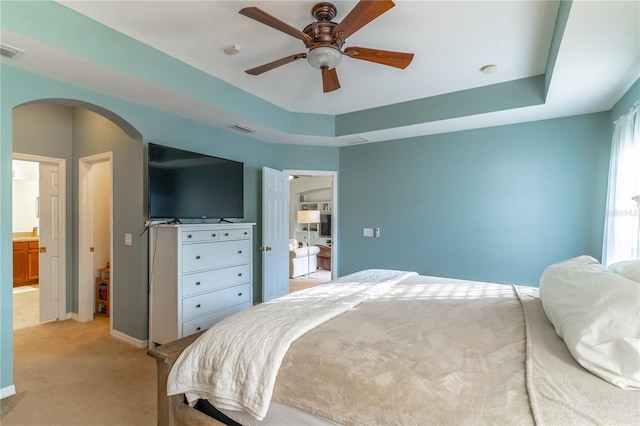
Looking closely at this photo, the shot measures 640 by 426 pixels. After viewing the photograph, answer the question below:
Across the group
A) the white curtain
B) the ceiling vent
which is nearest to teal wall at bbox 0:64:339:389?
the ceiling vent

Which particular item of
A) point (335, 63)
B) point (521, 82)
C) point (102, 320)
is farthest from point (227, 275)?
point (521, 82)

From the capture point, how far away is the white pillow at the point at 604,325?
1.00m

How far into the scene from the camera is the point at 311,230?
10.5m

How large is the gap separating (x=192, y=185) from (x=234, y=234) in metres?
0.69

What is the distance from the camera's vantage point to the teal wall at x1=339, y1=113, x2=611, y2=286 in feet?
11.0

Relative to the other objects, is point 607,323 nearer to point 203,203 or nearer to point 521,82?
point 521,82

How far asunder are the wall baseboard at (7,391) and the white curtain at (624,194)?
4783 mm

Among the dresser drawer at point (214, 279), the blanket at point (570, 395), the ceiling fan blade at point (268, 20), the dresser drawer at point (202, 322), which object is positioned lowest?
the dresser drawer at point (202, 322)

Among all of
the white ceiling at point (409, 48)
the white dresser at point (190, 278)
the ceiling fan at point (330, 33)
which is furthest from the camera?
the white dresser at point (190, 278)

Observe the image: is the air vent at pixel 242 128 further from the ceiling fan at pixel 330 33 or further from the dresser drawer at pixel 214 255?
the ceiling fan at pixel 330 33

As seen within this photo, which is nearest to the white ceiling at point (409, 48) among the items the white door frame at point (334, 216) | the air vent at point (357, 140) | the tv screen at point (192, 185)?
the tv screen at point (192, 185)

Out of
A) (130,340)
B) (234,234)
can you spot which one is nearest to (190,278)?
(234,234)

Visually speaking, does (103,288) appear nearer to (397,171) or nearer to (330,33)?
(330,33)

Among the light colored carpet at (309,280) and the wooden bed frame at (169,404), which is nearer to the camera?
the wooden bed frame at (169,404)
